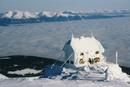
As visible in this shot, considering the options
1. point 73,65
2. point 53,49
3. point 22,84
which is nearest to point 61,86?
point 22,84

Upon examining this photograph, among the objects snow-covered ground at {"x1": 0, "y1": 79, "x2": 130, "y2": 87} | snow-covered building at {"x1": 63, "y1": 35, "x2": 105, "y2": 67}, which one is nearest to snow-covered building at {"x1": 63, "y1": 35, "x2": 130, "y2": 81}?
snow-covered building at {"x1": 63, "y1": 35, "x2": 105, "y2": 67}

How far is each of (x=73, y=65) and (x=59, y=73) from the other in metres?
3.24

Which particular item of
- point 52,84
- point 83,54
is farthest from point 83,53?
point 52,84

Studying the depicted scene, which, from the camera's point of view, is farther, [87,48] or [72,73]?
[87,48]

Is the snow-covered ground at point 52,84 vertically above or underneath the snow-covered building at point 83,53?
underneath

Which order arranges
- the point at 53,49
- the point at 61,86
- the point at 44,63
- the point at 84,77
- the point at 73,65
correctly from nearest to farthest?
1. the point at 61,86
2. the point at 84,77
3. the point at 73,65
4. the point at 44,63
5. the point at 53,49

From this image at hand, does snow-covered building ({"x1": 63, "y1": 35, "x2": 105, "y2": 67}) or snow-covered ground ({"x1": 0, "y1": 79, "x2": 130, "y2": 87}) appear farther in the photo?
snow-covered building ({"x1": 63, "y1": 35, "x2": 105, "y2": 67})

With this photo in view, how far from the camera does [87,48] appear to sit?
43.7 metres

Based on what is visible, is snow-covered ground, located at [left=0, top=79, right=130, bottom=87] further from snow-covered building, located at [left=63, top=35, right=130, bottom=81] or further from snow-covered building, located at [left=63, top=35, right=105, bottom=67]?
snow-covered building, located at [left=63, top=35, right=105, bottom=67]

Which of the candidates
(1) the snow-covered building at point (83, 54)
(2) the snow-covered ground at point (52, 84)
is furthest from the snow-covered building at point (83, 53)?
(2) the snow-covered ground at point (52, 84)

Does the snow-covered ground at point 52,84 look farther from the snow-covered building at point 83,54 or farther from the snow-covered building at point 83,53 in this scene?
the snow-covered building at point 83,53

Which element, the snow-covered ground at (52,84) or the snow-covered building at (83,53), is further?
the snow-covered building at (83,53)

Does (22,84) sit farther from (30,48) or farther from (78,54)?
(30,48)

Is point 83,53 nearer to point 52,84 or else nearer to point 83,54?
point 83,54
